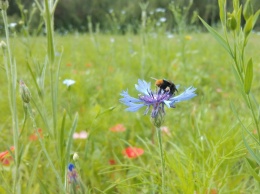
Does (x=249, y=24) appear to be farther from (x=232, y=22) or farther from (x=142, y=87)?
(x=142, y=87)

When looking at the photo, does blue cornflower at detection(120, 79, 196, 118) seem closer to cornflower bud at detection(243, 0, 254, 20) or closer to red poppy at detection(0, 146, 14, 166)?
cornflower bud at detection(243, 0, 254, 20)

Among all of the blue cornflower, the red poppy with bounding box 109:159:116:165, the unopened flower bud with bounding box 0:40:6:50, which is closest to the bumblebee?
the blue cornflower

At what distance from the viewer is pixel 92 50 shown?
3613mm

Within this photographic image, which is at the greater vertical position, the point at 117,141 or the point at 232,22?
the point at 232,22

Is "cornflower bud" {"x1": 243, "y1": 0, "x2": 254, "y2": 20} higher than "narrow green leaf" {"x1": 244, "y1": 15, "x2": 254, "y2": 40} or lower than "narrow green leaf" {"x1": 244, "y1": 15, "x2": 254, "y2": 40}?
higher

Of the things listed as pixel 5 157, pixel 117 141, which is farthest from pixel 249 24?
pixel 117 141

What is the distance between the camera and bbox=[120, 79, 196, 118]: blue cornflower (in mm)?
533

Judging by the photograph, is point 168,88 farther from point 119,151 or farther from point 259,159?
Result: point 119,151

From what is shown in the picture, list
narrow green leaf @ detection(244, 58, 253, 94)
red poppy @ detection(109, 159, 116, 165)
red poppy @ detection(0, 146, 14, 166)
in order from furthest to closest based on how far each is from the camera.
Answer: red poppy @ detection(109, 159, 116, 165) → red poppy @ detection(0, 146, 14, 166) → narrow green leaf @ detection(244, 58, 253, 94)

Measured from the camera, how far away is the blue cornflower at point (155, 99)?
1.75 feet

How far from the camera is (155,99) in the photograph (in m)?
0.57

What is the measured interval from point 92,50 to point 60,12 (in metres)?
6.79

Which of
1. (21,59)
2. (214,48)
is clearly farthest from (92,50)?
(214,48)

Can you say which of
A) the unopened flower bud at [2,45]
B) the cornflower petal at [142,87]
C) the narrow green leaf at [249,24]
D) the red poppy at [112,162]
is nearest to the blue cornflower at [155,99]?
the cornflower petal at [142,87]
